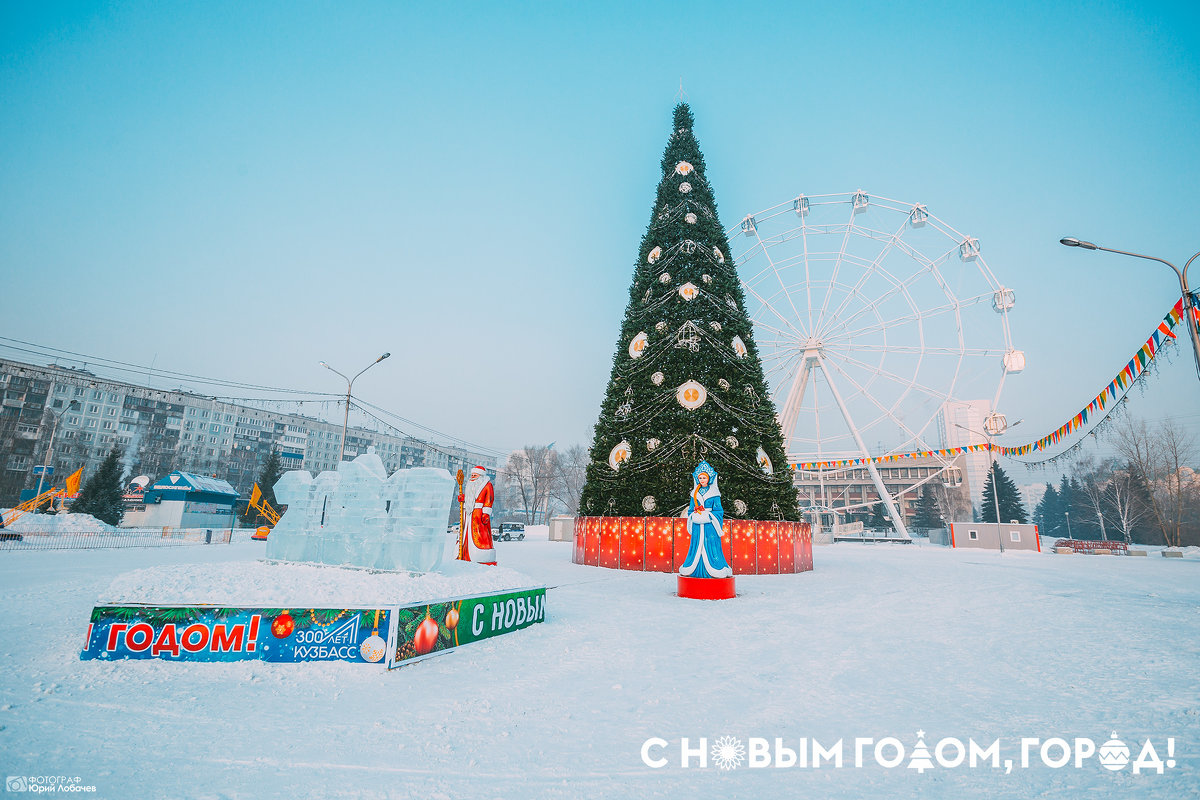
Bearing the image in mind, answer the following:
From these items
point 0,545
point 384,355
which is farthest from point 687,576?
point 0,545

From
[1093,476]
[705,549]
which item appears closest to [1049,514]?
[1093,476]

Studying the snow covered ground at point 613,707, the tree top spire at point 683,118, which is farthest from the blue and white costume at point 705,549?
the tree top spire at point 683,118

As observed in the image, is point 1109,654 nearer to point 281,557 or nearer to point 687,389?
point 687,389

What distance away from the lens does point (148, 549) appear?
2156 cm

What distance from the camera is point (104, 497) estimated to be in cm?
3522

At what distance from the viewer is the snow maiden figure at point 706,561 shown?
35.9 ft

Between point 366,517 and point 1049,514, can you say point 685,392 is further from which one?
point 1049,514

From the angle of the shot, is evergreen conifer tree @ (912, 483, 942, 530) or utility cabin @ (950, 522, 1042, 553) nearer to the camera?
utility cabin @ (950, 522, 1042, 553)

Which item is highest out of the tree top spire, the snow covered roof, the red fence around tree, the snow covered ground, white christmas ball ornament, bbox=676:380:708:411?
the tree top spire

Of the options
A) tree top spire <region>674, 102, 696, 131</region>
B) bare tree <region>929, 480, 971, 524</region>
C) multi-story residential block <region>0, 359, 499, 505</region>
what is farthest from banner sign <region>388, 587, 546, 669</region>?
bare tree <region>929, 480, 971, 524</region>

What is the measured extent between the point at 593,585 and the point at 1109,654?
9.03 metres

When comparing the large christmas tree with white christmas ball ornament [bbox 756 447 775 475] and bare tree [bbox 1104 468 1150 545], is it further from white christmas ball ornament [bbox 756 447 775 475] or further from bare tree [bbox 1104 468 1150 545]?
bare tree [bbox 1104 468 1150 545]

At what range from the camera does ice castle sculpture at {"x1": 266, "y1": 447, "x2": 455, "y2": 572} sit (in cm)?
932

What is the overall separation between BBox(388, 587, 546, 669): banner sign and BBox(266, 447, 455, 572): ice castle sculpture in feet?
6.38
